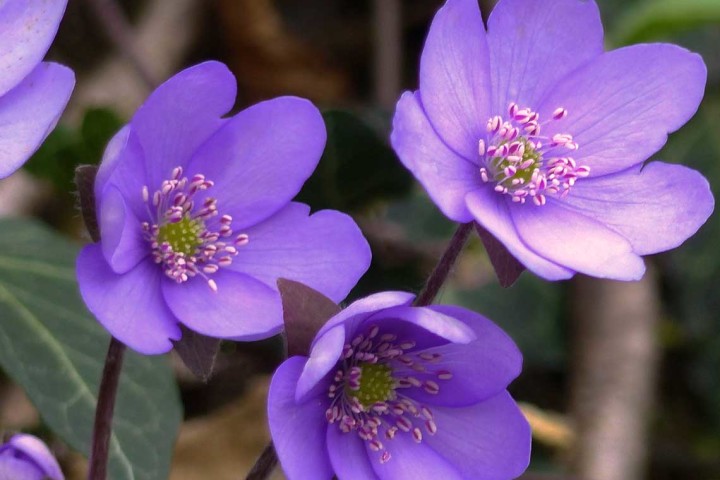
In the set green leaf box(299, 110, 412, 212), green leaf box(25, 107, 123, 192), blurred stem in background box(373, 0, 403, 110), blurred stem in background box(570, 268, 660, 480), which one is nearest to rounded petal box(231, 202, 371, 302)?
green leaf box(299, 110, 412, 212)

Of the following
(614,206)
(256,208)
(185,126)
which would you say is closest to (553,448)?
(614,206)

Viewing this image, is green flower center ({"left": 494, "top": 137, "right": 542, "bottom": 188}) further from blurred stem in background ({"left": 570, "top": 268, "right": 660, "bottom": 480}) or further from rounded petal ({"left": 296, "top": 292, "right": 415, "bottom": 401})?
blurred stem in background ({"left": 570, "top": 268, "right": 660, "bottom": 480})

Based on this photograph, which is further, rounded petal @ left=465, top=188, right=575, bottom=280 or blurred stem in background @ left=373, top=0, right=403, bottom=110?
blurred stem in background @ left=373, top=0, right=403, bottom=110

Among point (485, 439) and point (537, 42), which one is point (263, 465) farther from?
point (537, 42)

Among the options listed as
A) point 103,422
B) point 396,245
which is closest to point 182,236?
point 103,422

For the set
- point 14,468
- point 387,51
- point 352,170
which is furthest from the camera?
point 387,51

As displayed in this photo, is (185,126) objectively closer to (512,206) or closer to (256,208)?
(256,208)

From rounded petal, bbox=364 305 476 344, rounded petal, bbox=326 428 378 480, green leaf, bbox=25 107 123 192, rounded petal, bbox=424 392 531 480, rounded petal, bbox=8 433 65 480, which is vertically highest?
rounded petal, bbox=364 305 476 344
